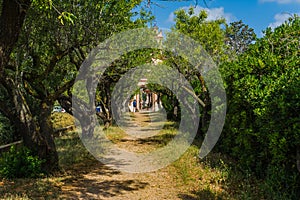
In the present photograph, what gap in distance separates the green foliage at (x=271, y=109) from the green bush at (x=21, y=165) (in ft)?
18.3

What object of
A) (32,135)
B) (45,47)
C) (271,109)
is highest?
(45,47)

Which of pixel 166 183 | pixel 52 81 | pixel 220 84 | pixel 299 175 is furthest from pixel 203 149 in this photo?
Answer: pixel 52 81

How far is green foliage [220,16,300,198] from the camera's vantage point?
5.27 meters

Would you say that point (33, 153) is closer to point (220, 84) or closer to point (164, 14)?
point (164, 14)

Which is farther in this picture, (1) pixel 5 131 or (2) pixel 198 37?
(2) pixel 198 37

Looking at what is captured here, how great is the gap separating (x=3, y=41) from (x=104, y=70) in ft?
27.3

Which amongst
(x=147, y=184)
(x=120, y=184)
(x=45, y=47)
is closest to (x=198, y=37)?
(x=45, y=47)

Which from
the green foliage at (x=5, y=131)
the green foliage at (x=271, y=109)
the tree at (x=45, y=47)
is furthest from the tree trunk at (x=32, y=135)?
the green foliage at (x=5, y=131)

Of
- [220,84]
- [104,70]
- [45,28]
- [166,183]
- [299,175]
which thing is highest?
[45,28]

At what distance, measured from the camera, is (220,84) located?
398 inches

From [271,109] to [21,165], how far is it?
6.62 meters

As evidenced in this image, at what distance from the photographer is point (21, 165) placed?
26.2 ft

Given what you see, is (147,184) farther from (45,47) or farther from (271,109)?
(45,47)

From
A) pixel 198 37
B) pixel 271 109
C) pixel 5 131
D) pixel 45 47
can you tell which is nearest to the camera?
pixel 271 109
